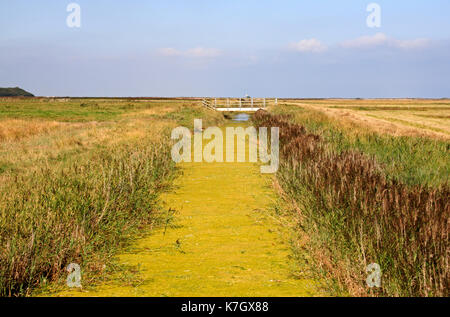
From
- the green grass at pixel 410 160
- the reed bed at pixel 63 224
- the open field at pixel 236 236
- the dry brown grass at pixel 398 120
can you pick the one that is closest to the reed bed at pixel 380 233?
the open field at pixel 236 236

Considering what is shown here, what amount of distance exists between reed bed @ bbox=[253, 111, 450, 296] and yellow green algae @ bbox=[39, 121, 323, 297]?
458 millimetres

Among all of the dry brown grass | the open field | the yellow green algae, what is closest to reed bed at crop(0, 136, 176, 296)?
the open field

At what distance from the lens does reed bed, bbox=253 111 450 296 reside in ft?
13.9

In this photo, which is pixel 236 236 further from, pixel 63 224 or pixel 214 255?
pixel 63 224

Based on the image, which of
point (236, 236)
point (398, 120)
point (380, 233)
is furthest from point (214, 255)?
point (398, 120)

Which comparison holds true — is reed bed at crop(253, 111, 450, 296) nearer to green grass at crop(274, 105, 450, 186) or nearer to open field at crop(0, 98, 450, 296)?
open field at crop(0, 98, 450, 296)

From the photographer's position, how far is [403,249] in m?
4.49

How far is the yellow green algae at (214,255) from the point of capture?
495 cm

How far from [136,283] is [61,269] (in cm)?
84

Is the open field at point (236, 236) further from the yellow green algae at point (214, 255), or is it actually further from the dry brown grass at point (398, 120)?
the dry brown grass at point (398, 120)

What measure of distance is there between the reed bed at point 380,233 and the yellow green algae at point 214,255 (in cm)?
46
